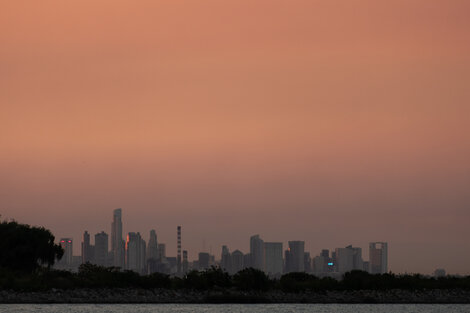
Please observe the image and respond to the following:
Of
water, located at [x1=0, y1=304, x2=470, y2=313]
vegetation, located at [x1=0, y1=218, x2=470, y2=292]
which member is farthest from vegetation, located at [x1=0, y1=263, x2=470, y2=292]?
water, located at [x1=0, y1=304, x2=470, y2=313]

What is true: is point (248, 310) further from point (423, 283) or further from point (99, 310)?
point (423, 283)

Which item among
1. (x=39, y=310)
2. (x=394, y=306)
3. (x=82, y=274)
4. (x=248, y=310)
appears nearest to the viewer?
(x=39, y=310)

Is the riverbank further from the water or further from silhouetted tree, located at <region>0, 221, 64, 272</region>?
silhouetted tree, located at <region>0, 221, 64, 272</region>

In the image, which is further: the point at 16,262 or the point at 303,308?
the point at 16,262

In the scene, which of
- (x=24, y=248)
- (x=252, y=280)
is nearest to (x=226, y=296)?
(x=252, y=280)

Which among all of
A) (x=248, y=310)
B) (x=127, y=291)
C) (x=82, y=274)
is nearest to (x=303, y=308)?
(x=248, y=310)

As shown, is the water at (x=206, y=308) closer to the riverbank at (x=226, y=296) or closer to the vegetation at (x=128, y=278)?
the riverbank at (x=226, y=296)
